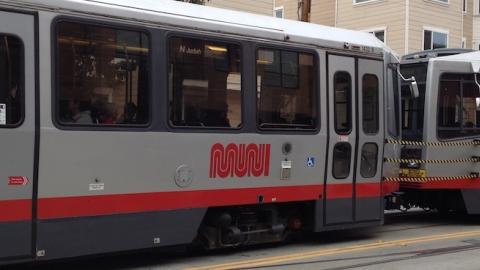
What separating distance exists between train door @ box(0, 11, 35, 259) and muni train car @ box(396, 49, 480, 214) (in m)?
6.58

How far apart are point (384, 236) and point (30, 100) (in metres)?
6.10

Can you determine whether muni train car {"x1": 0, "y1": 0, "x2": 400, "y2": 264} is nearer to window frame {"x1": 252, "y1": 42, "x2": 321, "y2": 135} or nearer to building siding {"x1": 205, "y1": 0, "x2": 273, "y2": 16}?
window frame {"x1": 252, "y1": 42, "x2": 321, "y2": 135}

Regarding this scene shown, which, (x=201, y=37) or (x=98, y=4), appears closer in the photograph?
(x=98, y=4)

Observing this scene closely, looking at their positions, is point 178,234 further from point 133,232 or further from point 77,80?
point 77,80

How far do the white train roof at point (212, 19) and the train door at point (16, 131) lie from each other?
1.13 feet

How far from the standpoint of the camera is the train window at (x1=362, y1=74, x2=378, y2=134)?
931cm

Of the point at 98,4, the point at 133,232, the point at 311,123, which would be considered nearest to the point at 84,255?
the point at 133,232

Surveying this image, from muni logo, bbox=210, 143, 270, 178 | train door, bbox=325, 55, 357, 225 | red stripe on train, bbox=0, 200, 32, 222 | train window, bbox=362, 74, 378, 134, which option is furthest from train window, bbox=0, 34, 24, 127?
train window, bbox=362, 74, 378, 134

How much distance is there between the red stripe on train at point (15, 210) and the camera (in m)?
6.10

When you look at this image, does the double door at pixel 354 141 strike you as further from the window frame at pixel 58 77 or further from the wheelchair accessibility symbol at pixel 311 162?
the window frame at pixel 58 77

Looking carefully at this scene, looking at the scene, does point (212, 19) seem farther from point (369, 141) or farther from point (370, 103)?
point (369, 141)

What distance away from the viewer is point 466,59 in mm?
11172

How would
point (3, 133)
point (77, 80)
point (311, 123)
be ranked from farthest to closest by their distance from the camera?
point (311, 123)
point (77, 80)
point (3, 133)

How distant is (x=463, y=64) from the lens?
11.1 metres
